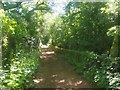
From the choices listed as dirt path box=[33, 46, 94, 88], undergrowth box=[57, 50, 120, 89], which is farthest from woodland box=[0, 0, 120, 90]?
dirt path box=[33, 46, 94, 88]

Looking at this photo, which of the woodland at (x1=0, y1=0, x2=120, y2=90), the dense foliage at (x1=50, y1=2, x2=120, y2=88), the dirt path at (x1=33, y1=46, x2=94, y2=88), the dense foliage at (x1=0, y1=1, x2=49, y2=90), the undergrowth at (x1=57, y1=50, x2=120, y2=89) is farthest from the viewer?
the dirt path at (x1=33, y1=46, x2=94, y2=88)

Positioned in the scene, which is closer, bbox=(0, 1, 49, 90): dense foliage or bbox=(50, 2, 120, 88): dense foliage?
bbox=(0, 1, 49, 90): dense foliage

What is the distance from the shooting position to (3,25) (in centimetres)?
731

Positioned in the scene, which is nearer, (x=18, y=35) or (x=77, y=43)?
(x=18, y=35)

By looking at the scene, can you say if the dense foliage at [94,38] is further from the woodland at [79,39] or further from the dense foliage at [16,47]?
the dense foliage at [16,47]

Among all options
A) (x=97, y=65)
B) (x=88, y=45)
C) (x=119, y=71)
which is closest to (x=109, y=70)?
(x=119, y=71)

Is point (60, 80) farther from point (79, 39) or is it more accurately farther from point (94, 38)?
point (79, 39)

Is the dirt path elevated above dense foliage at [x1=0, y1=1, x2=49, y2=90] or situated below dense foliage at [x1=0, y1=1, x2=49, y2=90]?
below

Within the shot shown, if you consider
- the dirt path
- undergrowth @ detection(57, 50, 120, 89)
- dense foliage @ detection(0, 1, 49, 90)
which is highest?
dense foliage @ detection(0, 1, 49, 90)

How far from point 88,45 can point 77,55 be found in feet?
3.15

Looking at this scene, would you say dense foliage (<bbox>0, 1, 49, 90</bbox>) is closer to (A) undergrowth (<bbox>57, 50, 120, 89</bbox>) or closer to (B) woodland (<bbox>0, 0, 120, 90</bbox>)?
(B) woodland (<bbox>0, 0, 120, 90</bbox>)

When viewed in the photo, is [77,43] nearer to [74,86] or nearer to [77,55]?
[77,55]

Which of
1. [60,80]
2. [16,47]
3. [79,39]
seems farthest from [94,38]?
[16,47]

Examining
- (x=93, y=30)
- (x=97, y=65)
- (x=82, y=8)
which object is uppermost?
(x=82, y=8)
